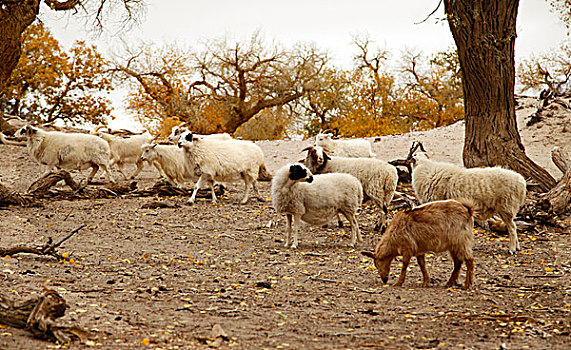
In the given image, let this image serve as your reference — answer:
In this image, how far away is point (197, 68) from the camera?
102 feet

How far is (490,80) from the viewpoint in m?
14.4

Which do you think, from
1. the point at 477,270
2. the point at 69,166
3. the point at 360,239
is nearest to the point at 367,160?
the point at 360,239

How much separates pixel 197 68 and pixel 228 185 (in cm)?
1483

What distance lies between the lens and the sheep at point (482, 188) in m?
9.77

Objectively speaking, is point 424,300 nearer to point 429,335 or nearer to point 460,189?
point 429,335

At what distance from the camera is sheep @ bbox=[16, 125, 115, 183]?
15.7 m

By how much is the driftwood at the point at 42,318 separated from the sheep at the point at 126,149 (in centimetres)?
1325

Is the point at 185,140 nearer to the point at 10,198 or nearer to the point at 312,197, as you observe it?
the point at 10,198

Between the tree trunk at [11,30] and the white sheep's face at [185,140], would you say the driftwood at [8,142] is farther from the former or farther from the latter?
the tree trunk at [11,30]

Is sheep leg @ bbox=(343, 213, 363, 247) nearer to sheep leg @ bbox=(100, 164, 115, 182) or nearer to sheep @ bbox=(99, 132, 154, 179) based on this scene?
sheep leg @ bbox=(100, 164, 115, 182)

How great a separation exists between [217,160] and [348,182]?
4.84 metres

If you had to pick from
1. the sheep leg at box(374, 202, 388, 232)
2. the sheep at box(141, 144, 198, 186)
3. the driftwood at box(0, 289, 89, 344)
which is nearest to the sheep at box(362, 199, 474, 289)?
the driftwood at box(0, 289, 89, 344)

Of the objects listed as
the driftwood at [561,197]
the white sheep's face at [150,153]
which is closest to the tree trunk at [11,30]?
the white sheep's face at [150,153]

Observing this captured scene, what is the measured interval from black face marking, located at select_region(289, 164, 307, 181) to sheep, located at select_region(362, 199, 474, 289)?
8.09 ft
